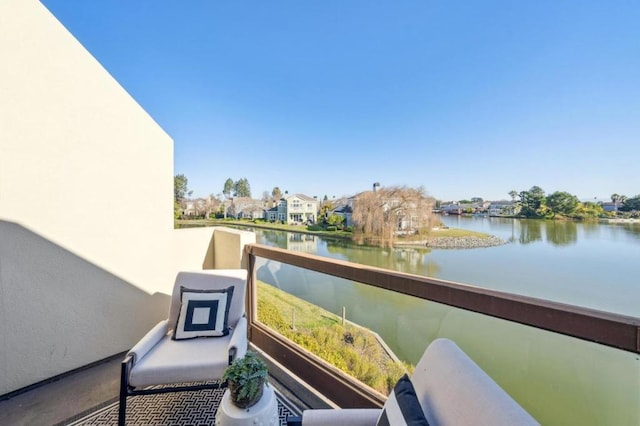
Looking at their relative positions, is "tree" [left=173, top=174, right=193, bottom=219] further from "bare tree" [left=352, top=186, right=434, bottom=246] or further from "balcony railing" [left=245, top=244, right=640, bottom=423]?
"bare tree" [left=352, top=186, right=434, bottom=246]

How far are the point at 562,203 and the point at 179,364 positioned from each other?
8446 mm

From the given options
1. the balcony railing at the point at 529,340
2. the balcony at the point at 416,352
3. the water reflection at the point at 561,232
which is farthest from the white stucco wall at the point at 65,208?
the water reflection at the point at 561,232

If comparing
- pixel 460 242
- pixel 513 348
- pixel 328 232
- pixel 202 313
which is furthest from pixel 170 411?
pixel 328 232

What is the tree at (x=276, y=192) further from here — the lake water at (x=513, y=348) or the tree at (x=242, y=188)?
the lake water at (x=513, y=348)

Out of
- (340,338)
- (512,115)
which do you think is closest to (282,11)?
(340,338)

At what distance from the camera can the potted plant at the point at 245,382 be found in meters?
1.16

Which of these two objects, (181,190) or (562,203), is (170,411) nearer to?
(181,190)

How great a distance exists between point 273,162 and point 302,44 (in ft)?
34.4

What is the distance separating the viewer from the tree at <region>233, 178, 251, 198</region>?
1928 cm

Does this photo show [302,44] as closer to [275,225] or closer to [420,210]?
[420,210]

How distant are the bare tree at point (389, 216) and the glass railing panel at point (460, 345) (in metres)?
10.4

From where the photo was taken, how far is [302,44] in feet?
25.2

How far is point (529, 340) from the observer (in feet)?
4.00

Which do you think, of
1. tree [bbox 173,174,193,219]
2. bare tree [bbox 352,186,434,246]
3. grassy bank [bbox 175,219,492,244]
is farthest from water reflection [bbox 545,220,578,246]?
tree [bbox 173,174,193,219]
